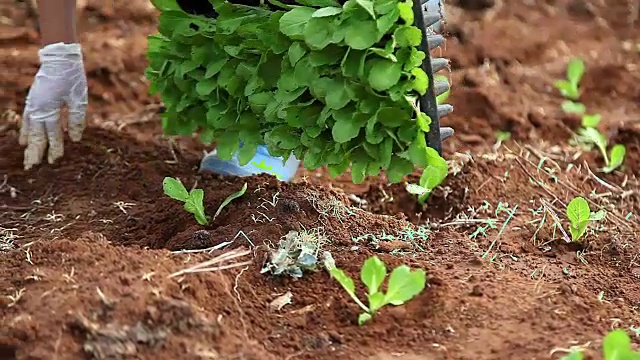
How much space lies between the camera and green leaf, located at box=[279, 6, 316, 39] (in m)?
1.56

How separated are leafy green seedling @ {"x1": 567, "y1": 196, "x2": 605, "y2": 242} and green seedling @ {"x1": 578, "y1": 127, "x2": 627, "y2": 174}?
54 centimetres

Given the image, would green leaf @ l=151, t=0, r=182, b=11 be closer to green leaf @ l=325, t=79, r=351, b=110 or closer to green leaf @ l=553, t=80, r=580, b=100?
green leaf @ l=325, t=79, r=351, b=110

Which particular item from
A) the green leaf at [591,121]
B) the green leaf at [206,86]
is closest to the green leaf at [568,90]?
the green leaf at [591,121]

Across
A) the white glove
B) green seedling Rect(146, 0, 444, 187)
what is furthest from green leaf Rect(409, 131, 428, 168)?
the white glove

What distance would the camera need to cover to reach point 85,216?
195 cm

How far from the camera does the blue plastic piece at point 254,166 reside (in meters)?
2.13

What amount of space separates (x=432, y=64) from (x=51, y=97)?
100cm

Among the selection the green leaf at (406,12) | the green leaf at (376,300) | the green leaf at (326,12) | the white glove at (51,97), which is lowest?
the white glove at (51,97)

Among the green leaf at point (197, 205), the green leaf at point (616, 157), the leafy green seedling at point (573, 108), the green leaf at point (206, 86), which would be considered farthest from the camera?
the leafy green seedling at point (573, 108)

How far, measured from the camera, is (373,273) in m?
1.38

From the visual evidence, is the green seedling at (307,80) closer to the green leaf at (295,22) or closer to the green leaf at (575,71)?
the green leaf at (295,22)

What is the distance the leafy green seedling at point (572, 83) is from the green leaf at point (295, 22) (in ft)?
4.95

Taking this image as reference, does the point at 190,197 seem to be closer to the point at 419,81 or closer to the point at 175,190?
the point at 175,190

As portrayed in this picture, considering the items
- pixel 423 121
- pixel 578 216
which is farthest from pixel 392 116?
pixel 578 216
